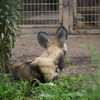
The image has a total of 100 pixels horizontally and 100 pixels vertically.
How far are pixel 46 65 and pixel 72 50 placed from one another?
11.3 feet

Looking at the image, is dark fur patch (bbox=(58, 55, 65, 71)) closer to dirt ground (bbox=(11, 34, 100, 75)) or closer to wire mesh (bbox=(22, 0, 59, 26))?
dirt ground (bbox=(11, 34, 100, 75))

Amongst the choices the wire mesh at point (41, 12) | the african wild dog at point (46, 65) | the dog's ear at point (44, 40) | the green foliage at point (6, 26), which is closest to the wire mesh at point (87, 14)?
the wire mesh at point (41, 12)

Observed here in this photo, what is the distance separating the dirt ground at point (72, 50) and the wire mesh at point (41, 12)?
1.90ft

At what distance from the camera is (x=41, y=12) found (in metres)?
8.77

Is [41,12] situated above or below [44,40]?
above

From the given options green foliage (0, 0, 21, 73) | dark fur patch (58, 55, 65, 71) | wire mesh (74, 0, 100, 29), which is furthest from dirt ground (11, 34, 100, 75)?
green foliage (0, 0, 21, 73)

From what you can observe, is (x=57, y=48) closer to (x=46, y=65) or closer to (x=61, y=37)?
(x=61, y=37)

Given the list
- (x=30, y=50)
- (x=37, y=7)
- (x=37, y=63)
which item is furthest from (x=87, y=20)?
(x=37, y=63)

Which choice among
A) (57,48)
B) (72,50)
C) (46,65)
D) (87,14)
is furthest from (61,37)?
(87,14)

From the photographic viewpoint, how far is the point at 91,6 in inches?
339

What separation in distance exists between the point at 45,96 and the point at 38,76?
Result: 0.95 m

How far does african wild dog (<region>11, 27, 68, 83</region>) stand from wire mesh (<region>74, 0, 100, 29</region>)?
4.32 meters

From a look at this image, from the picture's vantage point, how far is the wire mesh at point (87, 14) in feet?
28.3

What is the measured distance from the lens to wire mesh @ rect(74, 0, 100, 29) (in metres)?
8.63
